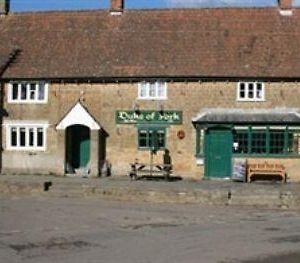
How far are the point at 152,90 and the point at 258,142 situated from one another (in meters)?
5.79

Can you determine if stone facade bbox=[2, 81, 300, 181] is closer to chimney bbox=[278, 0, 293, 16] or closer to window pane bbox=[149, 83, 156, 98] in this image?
window pane bbox=[149, 83, 156, 98]

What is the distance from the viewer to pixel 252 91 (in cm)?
3538

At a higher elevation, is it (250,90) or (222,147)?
(250,90)

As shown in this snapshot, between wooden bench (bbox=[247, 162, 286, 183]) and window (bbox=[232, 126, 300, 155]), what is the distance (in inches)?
25.0

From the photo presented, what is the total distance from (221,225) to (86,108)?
1700 centimetres

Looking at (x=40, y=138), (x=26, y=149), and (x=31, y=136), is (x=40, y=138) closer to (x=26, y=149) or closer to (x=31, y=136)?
(x=31, y=136)

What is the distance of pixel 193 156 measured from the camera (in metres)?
35.5

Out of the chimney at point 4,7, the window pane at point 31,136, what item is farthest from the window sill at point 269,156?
the chimney at point 4,7

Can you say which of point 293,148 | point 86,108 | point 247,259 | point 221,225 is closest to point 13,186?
point 86,108

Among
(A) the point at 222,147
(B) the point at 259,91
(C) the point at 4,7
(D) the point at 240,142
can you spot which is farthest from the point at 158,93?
(C) the point at 4,7

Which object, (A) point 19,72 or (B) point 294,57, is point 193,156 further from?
(A) point 19,72

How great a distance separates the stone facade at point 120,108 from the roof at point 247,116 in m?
0.27

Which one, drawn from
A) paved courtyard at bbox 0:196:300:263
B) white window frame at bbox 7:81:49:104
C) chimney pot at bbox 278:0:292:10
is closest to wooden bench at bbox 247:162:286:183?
paved courtyard at bbox 0:196:300:263

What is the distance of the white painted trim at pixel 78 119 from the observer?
118ft
